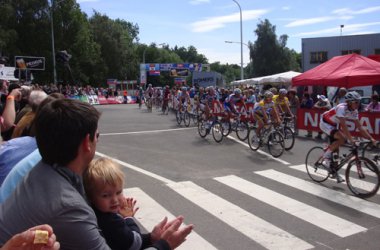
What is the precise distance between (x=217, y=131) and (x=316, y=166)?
20.4 ft

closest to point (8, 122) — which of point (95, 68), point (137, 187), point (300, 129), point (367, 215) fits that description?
point (137, 187)

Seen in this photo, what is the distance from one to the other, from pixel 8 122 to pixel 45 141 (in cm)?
377

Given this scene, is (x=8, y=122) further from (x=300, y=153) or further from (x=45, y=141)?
(x=300, y=153)

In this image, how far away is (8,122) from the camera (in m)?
5.09

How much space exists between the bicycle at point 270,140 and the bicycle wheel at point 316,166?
2326 mm

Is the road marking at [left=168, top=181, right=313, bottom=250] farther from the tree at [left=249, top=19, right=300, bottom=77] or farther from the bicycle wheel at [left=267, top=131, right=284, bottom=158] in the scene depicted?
the tree at [left=249, top=19, right=300, bottom=77]

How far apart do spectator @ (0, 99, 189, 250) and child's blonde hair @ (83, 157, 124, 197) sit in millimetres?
302

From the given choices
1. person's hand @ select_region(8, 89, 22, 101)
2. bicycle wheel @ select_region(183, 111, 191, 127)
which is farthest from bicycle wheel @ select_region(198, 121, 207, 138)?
person's hand @ select_region(8, 89, 22, 101)

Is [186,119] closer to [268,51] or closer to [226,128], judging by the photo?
[226,128]

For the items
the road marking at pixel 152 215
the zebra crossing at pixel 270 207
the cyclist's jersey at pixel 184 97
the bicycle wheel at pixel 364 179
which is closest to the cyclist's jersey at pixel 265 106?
the zebra crossing at pixel 270 207

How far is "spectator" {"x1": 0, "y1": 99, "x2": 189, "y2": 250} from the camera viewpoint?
61.9 inches

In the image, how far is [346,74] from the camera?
44.7ft

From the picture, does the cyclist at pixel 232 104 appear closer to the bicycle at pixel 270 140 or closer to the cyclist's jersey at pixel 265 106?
the cyclist's jersey at pixel 265 106

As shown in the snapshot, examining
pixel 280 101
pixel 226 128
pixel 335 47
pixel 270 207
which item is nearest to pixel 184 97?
pixel 226 128
